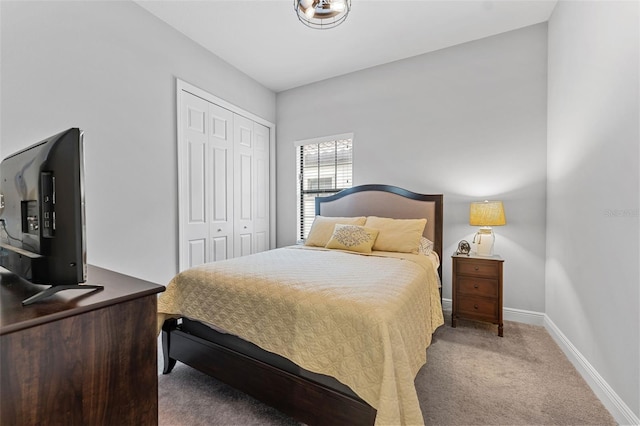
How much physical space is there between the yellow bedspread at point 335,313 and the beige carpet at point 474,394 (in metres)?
0.34

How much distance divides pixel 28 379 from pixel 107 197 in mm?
1939

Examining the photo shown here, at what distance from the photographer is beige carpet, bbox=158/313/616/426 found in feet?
4.97

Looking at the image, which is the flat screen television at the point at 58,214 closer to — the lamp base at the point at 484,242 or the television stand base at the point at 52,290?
the television stand base at the point at 52,290

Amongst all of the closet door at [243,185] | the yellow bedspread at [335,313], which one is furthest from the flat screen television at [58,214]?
the closet door at [243,185]

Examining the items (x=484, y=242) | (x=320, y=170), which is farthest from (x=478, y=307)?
(x=320, y=170)

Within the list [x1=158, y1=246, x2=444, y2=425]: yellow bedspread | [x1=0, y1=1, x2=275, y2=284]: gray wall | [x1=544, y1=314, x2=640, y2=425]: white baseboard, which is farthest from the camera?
[x1=0, y1=1, x2=275, y2=284]: gray wall

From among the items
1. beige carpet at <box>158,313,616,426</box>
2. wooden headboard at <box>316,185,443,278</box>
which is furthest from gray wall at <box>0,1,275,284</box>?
wooden headboard at <box>316,185,443,278</box>

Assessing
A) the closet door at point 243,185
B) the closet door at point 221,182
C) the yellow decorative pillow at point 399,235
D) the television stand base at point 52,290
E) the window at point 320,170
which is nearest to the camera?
the television stand base at point 52,290

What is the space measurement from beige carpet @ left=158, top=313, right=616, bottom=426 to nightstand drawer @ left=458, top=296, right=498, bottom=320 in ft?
0.97

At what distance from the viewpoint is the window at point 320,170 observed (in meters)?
3.85

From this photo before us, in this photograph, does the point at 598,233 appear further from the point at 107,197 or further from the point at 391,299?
the point at 107,197

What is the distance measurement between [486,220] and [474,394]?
1.50 meters

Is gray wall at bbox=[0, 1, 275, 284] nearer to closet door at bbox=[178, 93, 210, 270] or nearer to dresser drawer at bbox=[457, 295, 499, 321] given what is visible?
closet door at bbox=[178, 93, 210, 270]

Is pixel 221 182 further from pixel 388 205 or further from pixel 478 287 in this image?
pixel 478 287
